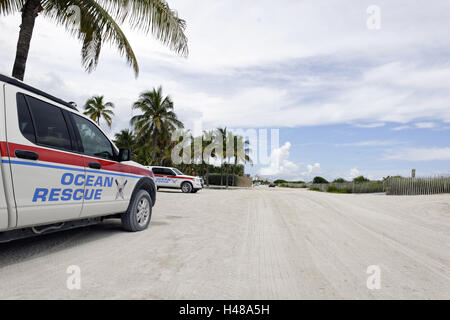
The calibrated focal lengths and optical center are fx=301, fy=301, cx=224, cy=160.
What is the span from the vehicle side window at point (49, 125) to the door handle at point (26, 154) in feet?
0.73

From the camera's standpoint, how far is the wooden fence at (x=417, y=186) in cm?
1848

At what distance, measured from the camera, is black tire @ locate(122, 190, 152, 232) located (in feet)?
18.5

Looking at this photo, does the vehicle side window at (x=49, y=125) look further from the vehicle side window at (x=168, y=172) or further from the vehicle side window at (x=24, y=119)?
the vehicle side window at (x=168, y=172)

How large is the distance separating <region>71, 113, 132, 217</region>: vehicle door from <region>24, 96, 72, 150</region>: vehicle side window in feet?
0.98

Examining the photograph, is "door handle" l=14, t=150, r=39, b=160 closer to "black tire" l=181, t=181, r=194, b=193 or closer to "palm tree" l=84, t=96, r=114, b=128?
"black tire" l=181, t=181, r=194, b=193

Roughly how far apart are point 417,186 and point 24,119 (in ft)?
71.1

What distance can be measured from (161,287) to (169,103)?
116 feet

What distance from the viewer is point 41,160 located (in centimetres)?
353

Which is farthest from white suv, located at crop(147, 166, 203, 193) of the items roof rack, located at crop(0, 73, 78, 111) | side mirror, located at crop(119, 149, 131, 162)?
roof rack, located at crop(0, 73, 78, 111)

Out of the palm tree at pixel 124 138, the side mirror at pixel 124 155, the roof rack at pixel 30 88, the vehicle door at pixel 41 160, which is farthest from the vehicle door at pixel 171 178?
the palm tree at pixel 124 138
